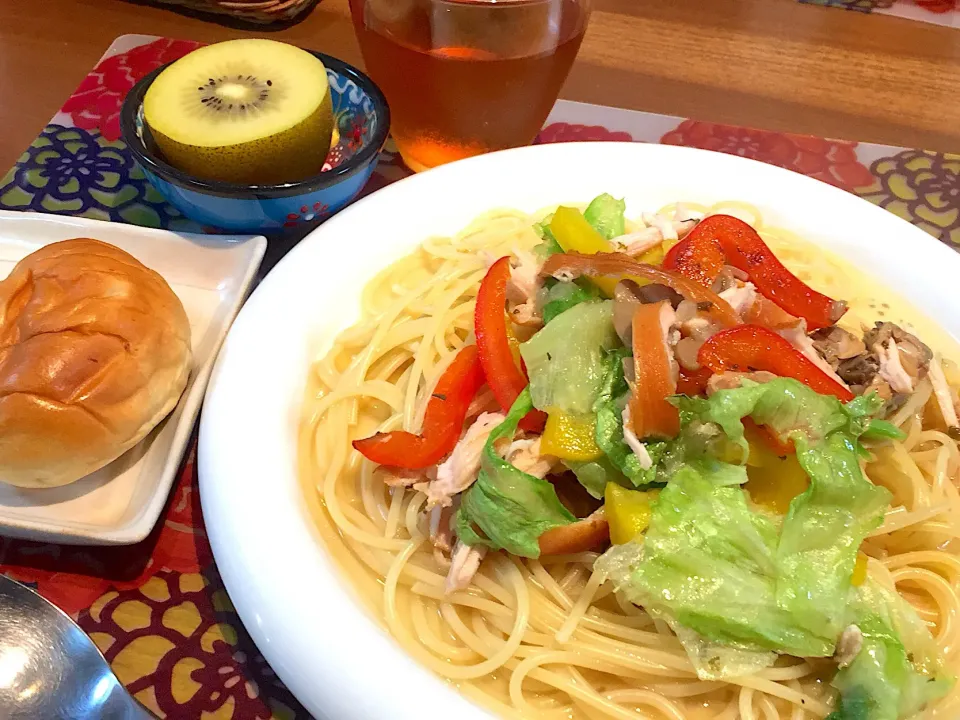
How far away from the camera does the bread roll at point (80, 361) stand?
5.03ft

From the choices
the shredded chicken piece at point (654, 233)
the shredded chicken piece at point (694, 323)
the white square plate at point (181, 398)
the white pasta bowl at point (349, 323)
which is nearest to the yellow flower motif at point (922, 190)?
the white pasta bowl at point (349, 323)

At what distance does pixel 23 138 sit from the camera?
8.98 ft

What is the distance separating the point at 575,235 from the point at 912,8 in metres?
3.40

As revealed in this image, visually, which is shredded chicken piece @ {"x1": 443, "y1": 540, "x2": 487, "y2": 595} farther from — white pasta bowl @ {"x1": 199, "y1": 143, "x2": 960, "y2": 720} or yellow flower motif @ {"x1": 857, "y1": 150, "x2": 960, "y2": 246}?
yellow flower motif @ {"x1": 857, "y1": 150, "x2": 960, "y2": 246}

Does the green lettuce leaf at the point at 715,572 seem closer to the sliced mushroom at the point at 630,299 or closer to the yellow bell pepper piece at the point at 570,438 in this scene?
the yellow bell pepper piece at the point at 570,438

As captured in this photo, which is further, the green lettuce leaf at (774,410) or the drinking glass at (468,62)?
the drinking glass at (468,62)

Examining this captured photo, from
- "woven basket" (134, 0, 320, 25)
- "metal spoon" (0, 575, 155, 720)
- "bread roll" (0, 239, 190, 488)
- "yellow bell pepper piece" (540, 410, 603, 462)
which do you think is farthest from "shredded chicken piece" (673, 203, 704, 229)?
"woven basket" (134, 0, 320, 25)

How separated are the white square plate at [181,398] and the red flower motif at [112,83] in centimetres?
78

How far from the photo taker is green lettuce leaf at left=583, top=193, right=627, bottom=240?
1979mm

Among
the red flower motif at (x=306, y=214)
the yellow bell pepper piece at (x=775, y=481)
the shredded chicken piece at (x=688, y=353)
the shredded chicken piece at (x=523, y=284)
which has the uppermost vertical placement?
the shredded chicken piece at (x=688, y=353)

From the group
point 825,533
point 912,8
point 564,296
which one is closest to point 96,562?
point 564,296

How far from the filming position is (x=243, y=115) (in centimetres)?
211

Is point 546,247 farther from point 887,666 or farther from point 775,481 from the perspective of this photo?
point 887,666

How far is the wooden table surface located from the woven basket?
0.05 metres
